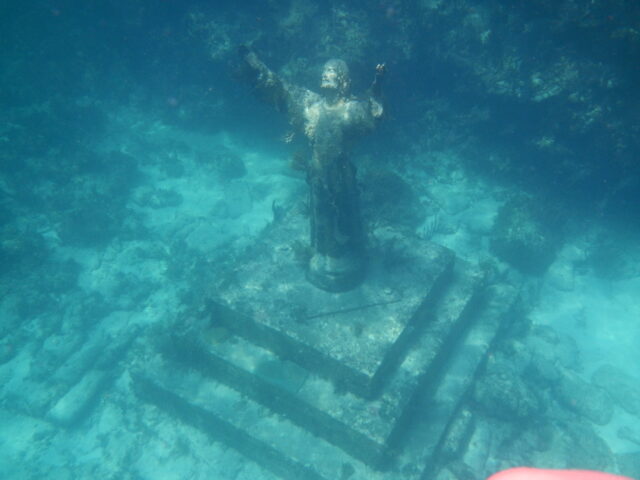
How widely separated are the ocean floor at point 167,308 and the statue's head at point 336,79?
6054mm

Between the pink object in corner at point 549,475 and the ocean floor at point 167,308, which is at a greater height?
the pink object in corner at point 549,475

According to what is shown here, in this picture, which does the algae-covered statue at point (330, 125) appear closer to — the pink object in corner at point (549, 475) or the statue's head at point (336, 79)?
the statue's head at point (336, 79)

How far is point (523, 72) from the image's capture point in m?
11.1

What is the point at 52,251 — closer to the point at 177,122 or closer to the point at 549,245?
the point at 177,122

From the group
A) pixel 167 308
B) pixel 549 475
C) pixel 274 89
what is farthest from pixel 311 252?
pixel 549 475

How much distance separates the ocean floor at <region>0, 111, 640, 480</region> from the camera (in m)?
8.68

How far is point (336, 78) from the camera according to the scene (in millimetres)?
5574

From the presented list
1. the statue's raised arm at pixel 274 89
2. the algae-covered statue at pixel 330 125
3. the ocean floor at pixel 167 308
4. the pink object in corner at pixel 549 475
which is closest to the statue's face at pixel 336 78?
the algae-covered statue at pixel 330 125

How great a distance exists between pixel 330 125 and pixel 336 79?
2.25 ft

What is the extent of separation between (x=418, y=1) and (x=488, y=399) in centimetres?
1162

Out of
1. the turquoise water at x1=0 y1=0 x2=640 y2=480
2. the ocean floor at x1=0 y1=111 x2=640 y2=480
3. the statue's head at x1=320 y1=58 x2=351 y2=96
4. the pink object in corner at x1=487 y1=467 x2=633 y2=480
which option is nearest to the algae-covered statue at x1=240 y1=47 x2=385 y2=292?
the statue's head at x1=320 y1=58 x2=351 y2=96

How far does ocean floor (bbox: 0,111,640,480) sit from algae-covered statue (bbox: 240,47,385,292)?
489 centimetres

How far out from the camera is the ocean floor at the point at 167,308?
8.68 meters

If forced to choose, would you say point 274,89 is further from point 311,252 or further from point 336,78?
point 311,252
